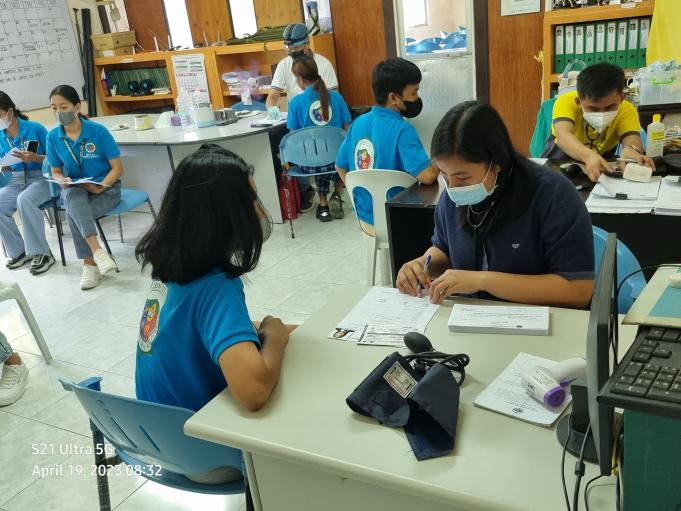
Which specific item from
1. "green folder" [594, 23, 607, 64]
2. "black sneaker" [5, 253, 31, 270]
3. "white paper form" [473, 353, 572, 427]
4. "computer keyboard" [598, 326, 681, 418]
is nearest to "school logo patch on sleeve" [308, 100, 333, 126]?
"green folder" [594, 23, 607, 64]

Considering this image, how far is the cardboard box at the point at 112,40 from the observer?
20.8ft

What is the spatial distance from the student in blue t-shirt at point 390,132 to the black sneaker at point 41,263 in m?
2.56

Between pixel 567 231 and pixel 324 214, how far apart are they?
10.4 feet

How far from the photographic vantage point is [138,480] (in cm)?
205

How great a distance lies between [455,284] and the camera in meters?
1.50

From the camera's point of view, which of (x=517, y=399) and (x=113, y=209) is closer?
(x=517, y=399)

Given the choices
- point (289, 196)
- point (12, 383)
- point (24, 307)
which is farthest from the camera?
point (289, 196)

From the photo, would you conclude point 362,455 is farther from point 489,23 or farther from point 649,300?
point 489,23

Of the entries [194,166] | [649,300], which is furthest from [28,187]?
[649,300]

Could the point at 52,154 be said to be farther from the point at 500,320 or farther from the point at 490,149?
the point at 500,320

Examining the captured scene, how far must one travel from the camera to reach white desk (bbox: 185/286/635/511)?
0.92m

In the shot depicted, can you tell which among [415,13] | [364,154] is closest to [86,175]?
[364,154]

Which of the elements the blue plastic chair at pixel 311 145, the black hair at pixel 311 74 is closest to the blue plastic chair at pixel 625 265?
the blue plastic chair at pixel 311 145

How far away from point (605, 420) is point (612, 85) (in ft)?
6.69
